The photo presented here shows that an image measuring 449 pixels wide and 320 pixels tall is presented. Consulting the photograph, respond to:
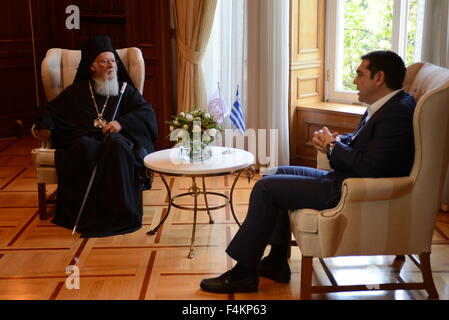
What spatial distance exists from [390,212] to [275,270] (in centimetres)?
76

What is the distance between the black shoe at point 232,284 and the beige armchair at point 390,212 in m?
0.30

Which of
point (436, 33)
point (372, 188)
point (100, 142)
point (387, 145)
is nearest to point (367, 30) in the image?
point (436, 33)

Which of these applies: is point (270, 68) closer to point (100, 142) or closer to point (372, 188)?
point (100, 142)

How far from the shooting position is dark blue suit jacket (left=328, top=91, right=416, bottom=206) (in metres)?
3.24

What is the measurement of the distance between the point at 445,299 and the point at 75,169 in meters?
2.50

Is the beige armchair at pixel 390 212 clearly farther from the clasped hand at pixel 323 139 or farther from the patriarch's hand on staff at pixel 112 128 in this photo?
the patriarch's hand on staff at pixel 112 128

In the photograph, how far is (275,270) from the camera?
371cm

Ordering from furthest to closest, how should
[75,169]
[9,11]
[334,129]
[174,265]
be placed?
[9,11] < [334,129] < [75,169] < [174,265]

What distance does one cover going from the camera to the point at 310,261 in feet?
10.9

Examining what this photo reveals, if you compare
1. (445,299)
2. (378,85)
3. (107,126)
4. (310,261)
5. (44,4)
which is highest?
(44,4)

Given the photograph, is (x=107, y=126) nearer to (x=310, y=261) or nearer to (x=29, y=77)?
(x=310, y=261)

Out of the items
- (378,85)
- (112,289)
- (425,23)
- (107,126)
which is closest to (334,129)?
(425,23)

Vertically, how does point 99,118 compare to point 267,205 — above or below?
above

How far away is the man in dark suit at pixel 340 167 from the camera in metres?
3.25
